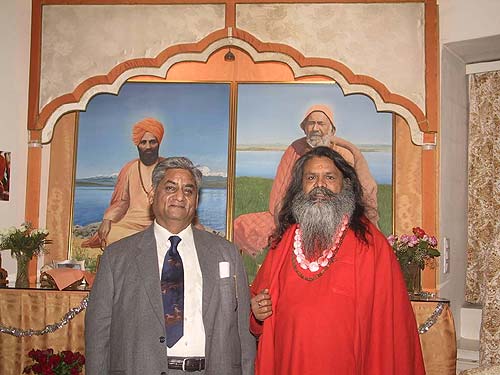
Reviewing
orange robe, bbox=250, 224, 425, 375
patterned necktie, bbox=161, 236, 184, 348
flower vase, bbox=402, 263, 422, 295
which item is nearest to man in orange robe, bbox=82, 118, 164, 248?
flower vase, bbox=402, 263, 422, 295

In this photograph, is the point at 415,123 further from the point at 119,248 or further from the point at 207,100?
the point at 119,248

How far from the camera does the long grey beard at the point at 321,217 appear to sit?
122 inches

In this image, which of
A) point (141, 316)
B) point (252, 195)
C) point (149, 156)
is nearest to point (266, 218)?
point (252, 195)

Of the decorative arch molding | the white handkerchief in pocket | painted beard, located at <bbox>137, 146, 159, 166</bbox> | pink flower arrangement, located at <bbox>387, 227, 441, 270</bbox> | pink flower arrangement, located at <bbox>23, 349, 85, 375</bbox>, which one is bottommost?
pink flower arrangement, located at <bbox>23, 349, 85, 375</bbox>

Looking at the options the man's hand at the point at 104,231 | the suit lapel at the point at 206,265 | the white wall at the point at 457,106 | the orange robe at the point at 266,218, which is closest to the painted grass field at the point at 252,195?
the orange robe at the point at 266,218

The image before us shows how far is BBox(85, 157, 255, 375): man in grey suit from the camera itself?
2.75 meters

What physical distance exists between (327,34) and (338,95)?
1.72 ft

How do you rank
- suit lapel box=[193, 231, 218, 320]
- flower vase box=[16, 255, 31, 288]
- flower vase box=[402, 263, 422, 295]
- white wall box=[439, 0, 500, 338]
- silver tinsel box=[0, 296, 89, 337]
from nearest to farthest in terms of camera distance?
suit lapel box=[193, 231, 218, 320] → silver tinsel box=[0, 296, 89, 337] → flower vase box=[402, 263, 422, 295] → flower vase box=[16, 255, 31, 288] → white wall box=[439, 0, 500, 338]

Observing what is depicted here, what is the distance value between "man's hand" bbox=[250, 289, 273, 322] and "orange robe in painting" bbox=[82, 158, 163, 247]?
241 cm

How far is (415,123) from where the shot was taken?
195 inches

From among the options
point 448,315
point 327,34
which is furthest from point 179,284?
point 327,34

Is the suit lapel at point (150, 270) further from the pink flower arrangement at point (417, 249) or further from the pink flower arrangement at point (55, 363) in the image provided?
the pink flower arrangement at point (417, 249)

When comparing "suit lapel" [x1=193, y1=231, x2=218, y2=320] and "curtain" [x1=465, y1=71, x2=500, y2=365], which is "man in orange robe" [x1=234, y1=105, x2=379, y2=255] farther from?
"suit lapel" [x1=193, y1=231, x2=218, y2=320]

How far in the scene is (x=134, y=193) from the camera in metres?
5.24
